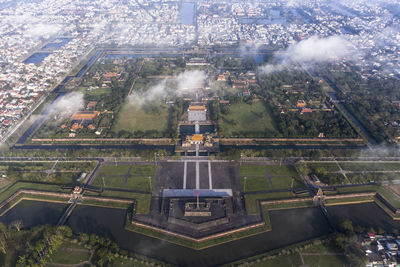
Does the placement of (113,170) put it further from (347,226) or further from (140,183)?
(347,226)

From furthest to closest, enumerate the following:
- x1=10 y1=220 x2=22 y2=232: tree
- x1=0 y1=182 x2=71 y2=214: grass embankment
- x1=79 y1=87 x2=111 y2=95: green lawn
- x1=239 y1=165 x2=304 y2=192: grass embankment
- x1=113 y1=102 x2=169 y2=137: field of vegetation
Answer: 1. x1=79 y1=87 x2=111 y2=95: green lawn
2. x1=113 y1=102 x2=169 y2=137: field of vegetation
3. x1=239 y1=165 x2=304 y2=192: grass embankment
4. x1=0 y1=182 x2=71 y2=214: grass embankment
5. x1=10 y1=220 x2=22 y2=232: tree

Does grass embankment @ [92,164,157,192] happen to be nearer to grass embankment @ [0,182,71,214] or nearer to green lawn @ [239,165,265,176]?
grass embankment @ [0,182,71,214]

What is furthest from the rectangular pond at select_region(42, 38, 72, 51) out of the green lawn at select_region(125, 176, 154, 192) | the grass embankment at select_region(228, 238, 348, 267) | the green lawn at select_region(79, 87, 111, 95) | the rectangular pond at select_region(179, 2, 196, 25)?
the grass embankment at select_region(228, 238, 348, 267)

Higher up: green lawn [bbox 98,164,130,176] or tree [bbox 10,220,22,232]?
green lawn [bbox 98,164,130,176]

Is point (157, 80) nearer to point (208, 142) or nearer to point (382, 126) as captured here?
point (208, 142)

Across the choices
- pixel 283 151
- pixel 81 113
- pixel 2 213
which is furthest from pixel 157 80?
pixel 2 213

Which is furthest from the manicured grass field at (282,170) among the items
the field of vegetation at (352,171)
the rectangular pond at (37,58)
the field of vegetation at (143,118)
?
the rectangular pond at (37,58)

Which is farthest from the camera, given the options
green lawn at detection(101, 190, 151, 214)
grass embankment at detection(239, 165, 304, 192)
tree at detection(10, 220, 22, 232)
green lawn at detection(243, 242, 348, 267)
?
grass embankment at detection(239, 165, 304, 192)

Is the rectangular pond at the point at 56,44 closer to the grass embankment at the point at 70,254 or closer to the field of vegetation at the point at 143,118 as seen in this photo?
the field of vegetation at the point at 143,118
